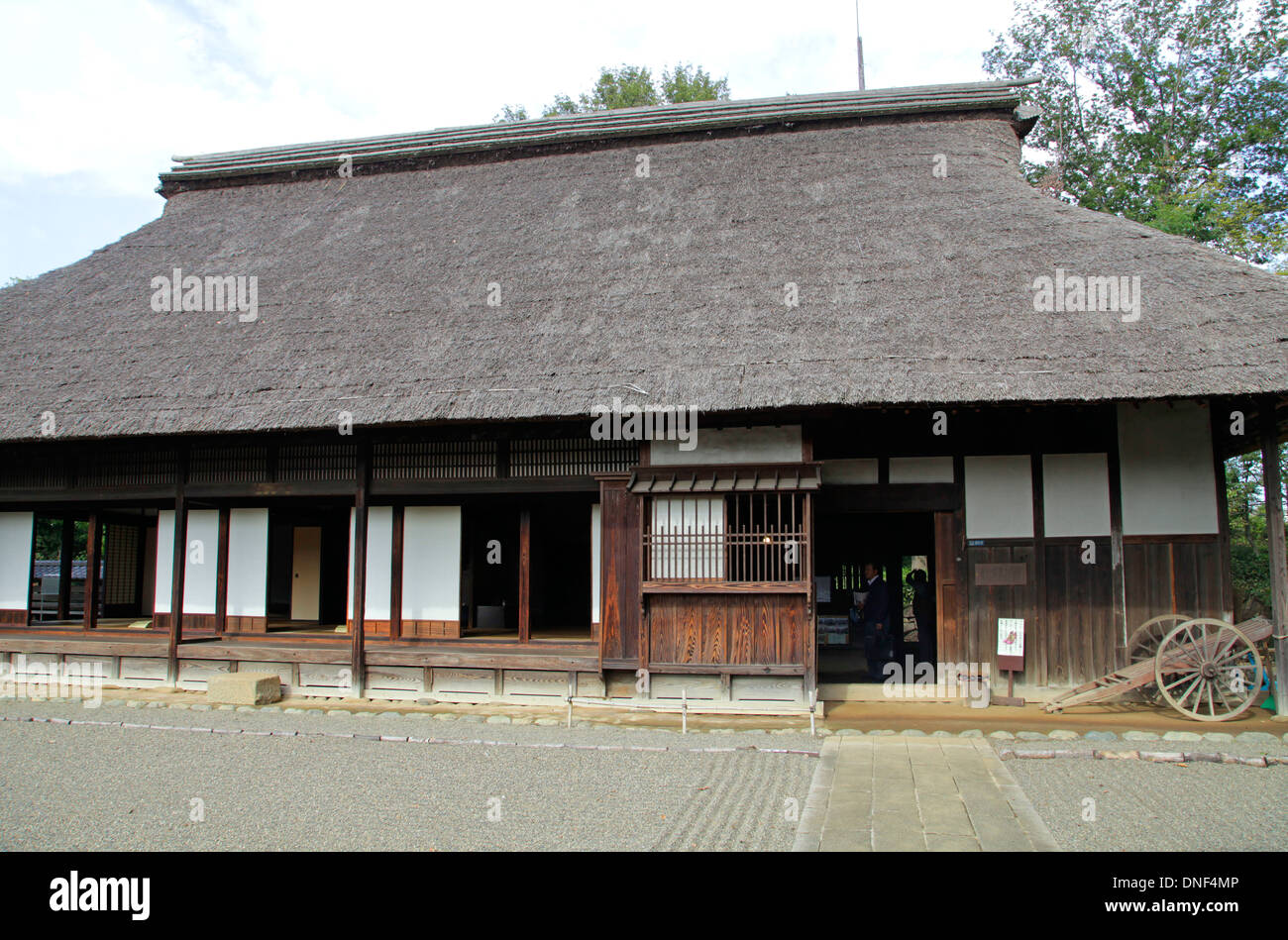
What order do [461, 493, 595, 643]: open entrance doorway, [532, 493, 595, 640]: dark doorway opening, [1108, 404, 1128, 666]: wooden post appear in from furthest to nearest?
[532, 493, 595, 640]: dark doorway opening → [461, 493, 595, 643]: open entrance doorway → [1108, 404, 1128, 666]: wooden post

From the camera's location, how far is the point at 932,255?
952 cm

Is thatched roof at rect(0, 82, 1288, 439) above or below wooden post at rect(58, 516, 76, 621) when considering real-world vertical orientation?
above

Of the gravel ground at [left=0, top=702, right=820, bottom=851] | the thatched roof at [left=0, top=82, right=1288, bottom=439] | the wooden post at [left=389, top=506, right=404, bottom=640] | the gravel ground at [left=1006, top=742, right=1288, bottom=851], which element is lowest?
the gravel ground at [left=0, top=702, right=820, bottom=851]

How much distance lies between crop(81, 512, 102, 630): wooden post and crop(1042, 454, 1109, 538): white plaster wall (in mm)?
11908

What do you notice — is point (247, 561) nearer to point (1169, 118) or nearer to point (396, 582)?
point (396, 582)

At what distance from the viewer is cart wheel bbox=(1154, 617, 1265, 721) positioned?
7734 millimetres

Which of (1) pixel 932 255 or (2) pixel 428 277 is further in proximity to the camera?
(2) pixel 428 277

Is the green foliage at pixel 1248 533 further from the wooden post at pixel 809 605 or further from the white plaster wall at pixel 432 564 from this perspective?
the white plaster wall at pixel 432 564

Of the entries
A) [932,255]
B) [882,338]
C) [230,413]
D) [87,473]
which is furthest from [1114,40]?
[87,473]

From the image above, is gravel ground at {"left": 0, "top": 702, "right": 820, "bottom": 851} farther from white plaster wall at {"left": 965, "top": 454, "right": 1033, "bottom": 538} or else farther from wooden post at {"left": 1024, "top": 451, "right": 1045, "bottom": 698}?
white plaster wall at {"left": 965, "top": 454, "right": 1033, "bottom": 538}

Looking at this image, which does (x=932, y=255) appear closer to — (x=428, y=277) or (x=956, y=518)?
(x=956, y=518)

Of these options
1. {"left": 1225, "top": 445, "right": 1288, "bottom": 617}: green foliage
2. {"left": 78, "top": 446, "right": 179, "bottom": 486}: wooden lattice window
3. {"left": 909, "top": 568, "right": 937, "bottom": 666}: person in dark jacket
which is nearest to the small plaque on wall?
{"left": 909, "top": 568, "right": 937, "bottom": 666}: person in dark jacket

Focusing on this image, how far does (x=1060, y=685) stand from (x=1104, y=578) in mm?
1213

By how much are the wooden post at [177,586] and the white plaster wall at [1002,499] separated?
9283 mm
